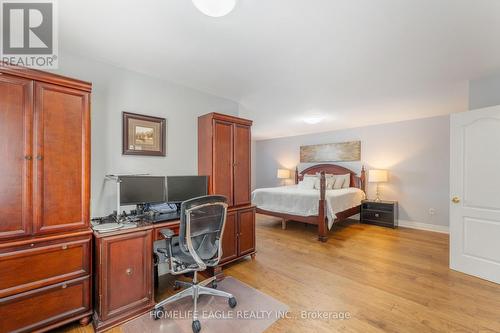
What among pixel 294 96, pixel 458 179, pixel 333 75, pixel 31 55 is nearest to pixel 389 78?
pixel 333 75

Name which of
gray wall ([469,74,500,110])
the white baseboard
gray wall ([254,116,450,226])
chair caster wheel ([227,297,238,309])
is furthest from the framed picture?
the white baseboard

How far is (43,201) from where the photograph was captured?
170 cm

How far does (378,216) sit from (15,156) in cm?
588

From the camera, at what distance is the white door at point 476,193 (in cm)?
253

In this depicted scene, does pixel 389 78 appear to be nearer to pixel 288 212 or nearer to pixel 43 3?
pixel 288 212

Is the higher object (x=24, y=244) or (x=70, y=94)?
(x=70, y=94)

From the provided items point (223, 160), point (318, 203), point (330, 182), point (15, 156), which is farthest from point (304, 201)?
point (15, 156)

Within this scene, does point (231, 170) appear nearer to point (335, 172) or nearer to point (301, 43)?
point (301, 43)

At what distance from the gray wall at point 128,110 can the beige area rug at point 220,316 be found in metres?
1.22

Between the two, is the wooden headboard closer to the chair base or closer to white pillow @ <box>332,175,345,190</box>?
white pillow @ <box>332,175,345,190</box>

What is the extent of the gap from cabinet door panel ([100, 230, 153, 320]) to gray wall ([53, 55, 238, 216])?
2.17 feet

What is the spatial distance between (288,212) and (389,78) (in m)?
2.92

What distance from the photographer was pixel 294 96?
3.48m

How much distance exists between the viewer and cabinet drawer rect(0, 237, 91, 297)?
153 centimetres
